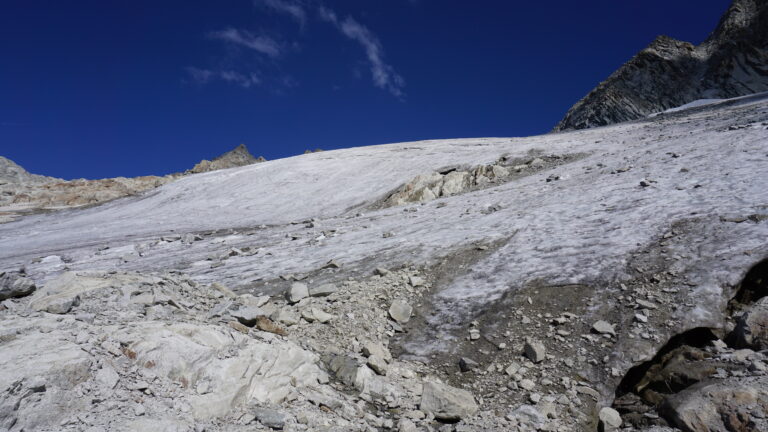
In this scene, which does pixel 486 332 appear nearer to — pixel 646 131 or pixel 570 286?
pixel 570 286

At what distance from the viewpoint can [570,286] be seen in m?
7.76

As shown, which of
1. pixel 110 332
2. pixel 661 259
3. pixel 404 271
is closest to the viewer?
pixel 110 332

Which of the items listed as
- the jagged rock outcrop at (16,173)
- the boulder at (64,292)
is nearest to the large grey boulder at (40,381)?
the boulder at (64,292)

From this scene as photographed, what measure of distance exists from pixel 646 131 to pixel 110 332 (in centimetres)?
2799

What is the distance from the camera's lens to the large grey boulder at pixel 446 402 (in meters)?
5.46

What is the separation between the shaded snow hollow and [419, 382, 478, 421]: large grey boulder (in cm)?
239

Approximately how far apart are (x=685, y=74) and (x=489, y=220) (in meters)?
93.6

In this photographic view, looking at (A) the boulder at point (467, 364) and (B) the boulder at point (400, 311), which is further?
(B) the boulder at point (400, 311)

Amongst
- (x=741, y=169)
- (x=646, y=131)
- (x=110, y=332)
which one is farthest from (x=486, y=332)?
(x=646, y=131)

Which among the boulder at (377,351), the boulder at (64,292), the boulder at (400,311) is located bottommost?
the boulder at (377,351)

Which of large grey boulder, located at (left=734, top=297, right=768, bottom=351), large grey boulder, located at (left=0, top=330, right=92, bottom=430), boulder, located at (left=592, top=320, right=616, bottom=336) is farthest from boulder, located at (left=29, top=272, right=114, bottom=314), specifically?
large grey boulder, located at (left=734, top=297, right=768, bottom=351)

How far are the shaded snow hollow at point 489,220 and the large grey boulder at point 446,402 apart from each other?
2392mm

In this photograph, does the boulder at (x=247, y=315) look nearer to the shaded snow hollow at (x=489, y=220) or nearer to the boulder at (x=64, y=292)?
the boulder at (x=64, y=292)

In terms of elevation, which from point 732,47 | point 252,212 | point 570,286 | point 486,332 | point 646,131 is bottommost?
point 486,332
